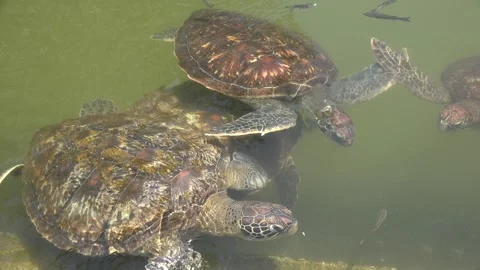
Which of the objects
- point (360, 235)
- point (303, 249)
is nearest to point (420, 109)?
point (360, 235)

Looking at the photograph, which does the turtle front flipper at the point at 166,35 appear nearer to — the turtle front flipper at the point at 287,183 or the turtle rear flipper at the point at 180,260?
the turtle front flipper at the point at 287,183

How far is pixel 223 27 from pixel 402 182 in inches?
119

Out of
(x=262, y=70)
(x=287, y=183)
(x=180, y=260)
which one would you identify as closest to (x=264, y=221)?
(x=180, y=260)

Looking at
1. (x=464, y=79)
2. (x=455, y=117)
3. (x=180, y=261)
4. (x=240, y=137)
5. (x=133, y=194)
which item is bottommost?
(x=455, y=117)

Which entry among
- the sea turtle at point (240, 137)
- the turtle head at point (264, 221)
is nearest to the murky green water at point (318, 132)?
the sea turtle at point (240, 137)

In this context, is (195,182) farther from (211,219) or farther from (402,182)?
(402,182)

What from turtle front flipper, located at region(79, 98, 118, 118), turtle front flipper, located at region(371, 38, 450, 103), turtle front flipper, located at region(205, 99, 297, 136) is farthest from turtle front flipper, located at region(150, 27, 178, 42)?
turtle front flipper, located at region(371, 38, 450, 103)

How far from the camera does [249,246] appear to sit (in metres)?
4.19

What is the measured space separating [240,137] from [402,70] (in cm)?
271

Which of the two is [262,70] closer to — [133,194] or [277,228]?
[277,228]

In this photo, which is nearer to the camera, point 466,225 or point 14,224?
point 14,224

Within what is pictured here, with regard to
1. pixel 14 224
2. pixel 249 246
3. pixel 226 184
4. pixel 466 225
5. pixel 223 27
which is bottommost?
pixel 466 225

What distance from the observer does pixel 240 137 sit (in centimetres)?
459

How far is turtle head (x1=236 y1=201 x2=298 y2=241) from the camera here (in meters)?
3.44
